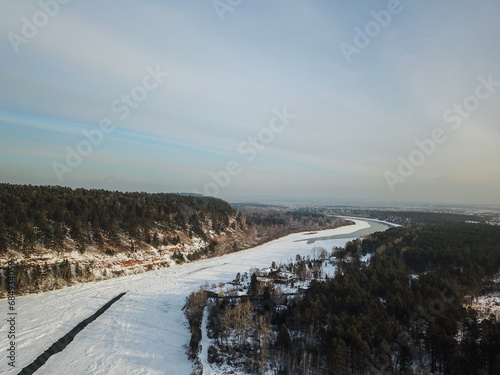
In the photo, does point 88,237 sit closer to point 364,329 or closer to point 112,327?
point 112,327

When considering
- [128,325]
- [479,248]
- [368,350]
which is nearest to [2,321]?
[128,325]

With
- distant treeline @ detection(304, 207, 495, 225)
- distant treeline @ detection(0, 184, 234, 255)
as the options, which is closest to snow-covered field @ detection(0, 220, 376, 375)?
distant treeline @ detection(0, 184, 234, 255)

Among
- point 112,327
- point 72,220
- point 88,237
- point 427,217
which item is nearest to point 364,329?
point 112,327

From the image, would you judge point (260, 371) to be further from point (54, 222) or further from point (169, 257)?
point (54, 222)

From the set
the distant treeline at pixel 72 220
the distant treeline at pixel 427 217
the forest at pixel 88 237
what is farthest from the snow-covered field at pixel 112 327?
the distant treeline at pixel 427 217

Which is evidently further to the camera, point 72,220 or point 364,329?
point 72,220

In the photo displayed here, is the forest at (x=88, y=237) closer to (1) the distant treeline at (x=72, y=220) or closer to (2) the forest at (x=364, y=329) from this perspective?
(1) the distant treeline at (x=72, y=220)
